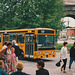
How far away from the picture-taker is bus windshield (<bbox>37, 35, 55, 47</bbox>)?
16.9 metres

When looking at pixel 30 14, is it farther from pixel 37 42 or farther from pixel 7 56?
pixel 7 56

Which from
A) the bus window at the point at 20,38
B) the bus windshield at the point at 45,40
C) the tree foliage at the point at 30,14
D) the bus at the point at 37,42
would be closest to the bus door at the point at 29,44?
the bus at the point at 37,42

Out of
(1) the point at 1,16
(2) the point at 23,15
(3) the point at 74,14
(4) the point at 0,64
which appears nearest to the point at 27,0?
(2) the point at 23,15

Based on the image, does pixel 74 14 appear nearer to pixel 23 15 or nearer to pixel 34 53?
pixel 23 15

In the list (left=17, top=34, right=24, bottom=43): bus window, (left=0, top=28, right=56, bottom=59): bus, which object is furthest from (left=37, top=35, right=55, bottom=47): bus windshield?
(left=17, top=34, right=24, bottom=43): bus window

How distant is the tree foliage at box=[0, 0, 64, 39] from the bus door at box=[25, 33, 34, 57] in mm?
14725

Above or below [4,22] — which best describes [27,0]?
above

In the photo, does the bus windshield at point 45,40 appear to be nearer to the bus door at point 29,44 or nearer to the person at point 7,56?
the bus door at point 29,44

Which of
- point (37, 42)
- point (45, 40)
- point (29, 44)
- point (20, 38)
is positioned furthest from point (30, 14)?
point (37, 42)

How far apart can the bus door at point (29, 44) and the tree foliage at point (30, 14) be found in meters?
14.7

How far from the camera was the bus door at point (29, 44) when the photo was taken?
17422 mm

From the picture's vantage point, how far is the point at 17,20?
108ft

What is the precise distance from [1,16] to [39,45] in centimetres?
1976

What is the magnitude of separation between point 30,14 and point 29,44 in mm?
16292
